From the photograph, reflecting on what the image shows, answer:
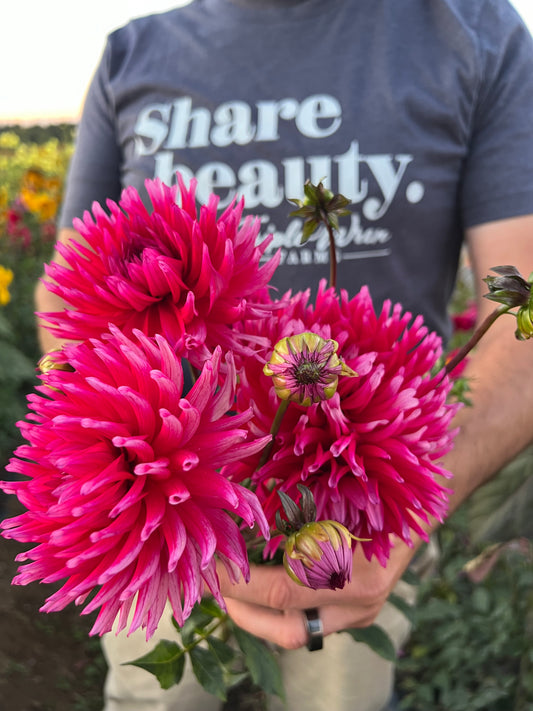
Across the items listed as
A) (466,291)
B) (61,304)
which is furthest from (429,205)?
(466,291)

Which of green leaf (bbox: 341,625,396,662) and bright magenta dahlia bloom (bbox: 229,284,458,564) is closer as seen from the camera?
bright magenta dahlia bloom (bbox: 229,284,458,564)

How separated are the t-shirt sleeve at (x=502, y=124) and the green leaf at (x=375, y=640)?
612 millimetres

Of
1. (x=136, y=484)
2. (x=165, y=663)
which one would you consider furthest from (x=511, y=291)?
(x=165, y=663)

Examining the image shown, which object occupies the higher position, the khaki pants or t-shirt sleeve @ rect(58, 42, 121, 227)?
t-shirt sleeve @ rect(58, 42, 121, 227)

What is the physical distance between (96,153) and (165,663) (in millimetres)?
864

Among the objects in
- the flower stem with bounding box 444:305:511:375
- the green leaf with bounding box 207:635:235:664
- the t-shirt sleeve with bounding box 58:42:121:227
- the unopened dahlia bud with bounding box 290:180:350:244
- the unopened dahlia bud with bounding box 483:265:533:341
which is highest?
the t-shirt sleeve with bounding box 58:42:121:227

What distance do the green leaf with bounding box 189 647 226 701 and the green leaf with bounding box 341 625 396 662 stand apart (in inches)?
6.4

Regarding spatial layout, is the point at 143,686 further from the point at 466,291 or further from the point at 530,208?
the point at 466,291

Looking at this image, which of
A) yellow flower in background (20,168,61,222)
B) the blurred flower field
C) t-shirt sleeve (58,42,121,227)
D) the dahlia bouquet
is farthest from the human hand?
yellow flower in background (20,168,61,222)

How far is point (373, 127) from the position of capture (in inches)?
36.3

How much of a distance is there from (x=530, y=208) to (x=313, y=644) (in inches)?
26.9

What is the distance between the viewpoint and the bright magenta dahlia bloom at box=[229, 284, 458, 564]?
37 centimetres

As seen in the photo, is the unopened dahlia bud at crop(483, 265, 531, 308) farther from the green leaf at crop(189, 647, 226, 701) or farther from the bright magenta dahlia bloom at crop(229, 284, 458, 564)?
the green leaf at crop(189, 647, 226, 701)

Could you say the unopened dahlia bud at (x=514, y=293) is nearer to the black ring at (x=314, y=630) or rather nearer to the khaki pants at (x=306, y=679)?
the black ring at (x=314, y=630)
